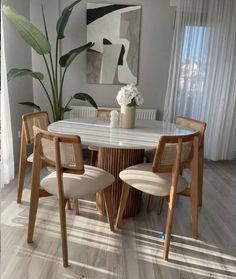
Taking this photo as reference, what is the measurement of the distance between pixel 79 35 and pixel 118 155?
2197 mm

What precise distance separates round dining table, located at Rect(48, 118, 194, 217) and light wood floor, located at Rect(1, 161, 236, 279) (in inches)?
7.6

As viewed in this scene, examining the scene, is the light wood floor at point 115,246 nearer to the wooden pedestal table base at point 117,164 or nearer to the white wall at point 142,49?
Answer: the wooden pedestal table base at point 117,164

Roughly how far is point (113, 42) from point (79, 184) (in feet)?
8.10

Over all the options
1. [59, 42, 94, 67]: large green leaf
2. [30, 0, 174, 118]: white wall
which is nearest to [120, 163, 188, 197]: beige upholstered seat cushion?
[59, 42, 94, 67]: large green leaf

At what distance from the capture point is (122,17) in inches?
134

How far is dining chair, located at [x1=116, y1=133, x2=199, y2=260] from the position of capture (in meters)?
1.62

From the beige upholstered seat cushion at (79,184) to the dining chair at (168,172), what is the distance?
0.19 meters

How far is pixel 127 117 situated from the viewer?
2.20 metres

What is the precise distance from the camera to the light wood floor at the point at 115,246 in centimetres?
159

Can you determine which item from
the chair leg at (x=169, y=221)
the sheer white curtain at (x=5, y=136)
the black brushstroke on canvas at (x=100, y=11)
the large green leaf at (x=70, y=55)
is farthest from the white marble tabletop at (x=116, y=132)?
the black brushstroke on canvas at (x=100, y=11)

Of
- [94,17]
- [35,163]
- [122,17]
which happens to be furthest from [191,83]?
[35,163]

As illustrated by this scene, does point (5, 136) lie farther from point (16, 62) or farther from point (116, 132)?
point (116, 132)

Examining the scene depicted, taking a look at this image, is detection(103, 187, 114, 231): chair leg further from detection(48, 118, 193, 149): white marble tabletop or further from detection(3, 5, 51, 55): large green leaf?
detection(3, 5, 51, 55): large green leaf

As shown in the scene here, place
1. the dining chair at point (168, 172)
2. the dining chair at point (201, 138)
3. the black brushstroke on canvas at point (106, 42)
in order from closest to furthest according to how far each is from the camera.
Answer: the dining chair at point (168, 172)
the dining chair at point (201, 138)
the black brushstroke on canvas at point (106, 42)
